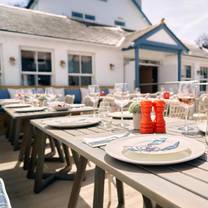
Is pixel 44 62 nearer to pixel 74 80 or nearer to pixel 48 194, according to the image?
pixel 74 80

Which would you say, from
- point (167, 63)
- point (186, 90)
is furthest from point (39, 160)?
point (167, 63)

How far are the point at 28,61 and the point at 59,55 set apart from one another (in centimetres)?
101

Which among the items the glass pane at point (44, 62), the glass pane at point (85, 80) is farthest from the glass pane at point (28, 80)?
the glass pane at point (85, 80)

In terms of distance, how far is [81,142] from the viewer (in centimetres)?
107

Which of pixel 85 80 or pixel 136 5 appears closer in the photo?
pixel 85 80

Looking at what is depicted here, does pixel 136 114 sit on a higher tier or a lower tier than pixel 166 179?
higher

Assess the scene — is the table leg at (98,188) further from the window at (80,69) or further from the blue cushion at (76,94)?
the window at (80,69)

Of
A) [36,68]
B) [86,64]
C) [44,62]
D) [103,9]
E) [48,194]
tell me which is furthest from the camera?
[103,9]

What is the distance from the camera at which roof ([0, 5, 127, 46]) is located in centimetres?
654

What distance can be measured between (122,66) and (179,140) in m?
8.04

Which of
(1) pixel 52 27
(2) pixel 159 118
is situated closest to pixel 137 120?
(2) pixel 159 118

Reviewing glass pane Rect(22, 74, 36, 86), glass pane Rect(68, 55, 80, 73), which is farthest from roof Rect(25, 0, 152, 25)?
glass pane Rect(22, 74, 36, 86)

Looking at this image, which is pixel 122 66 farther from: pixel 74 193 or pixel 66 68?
pixel 74 193

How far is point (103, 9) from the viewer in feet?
38.4
